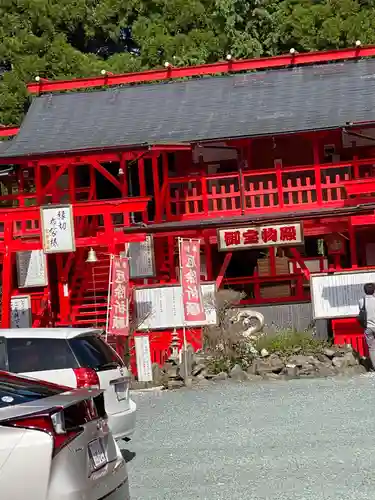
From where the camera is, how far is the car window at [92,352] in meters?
9.66

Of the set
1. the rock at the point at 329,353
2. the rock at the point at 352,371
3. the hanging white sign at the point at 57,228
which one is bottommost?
the rock at the point at 352,371

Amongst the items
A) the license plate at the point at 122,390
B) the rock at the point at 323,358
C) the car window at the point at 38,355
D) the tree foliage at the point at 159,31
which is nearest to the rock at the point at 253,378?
the rock at the point at 323,358

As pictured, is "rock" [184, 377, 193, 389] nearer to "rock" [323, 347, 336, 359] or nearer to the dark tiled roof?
"rock" [323, 347, 336, 359]

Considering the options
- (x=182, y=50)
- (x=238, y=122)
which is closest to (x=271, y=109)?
(x=238, y=122)

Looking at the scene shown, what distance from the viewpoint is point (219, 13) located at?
1417 inches

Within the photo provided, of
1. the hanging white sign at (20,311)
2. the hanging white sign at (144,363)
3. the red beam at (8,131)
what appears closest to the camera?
the hanging white sign at (144,363)

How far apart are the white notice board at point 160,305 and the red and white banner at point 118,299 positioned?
3.00 ft

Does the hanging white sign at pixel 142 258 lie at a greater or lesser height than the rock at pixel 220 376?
greater

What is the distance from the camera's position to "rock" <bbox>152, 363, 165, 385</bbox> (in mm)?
17484

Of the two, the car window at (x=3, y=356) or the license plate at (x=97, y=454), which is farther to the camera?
the car window at (x=3, y=356)

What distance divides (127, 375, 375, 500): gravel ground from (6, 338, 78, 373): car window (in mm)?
1335

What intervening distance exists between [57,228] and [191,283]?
407 cm

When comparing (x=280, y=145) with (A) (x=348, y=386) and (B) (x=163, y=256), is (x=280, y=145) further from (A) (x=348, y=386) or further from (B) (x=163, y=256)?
(A) (x=348, y=386)

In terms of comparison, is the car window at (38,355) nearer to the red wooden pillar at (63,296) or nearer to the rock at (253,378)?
the rock at (253,378)
